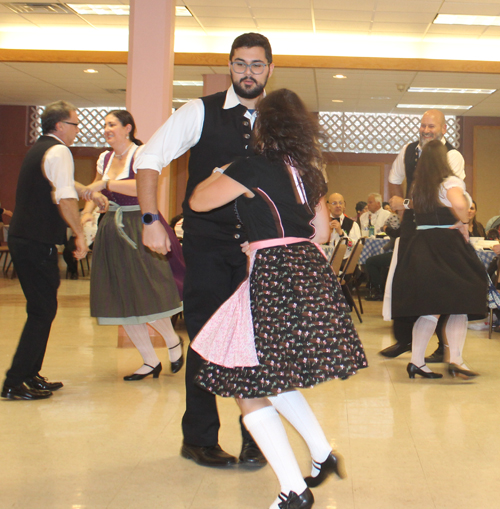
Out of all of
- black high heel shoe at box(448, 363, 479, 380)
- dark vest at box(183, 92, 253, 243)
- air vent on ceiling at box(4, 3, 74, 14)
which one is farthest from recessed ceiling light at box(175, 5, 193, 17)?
dark vest at box(183, 92, 253, 243)

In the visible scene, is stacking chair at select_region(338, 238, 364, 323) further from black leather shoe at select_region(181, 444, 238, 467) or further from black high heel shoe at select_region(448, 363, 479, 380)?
black leather shoe at select_region(181, 444, 238, 467)

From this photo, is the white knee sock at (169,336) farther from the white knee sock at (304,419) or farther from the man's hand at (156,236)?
the white knee sock at (304,419)

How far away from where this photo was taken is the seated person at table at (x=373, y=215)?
26.9 feet

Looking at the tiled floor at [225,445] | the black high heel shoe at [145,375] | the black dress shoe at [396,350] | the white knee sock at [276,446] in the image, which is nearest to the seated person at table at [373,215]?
the black dress shoe at [396,350]

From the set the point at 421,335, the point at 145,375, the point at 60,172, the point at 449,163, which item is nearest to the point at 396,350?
the point at 421,335

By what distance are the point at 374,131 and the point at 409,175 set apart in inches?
328

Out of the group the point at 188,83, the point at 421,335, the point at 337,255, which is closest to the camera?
the point at 421,335

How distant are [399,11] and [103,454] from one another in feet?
18.1

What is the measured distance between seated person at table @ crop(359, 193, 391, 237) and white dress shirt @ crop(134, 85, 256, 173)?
253 inches

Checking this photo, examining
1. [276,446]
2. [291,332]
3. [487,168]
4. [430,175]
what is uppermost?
[487,168]

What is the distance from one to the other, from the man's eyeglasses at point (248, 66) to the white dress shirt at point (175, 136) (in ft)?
0.23

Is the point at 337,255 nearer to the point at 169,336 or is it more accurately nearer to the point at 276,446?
the point at 169,336

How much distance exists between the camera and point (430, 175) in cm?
316

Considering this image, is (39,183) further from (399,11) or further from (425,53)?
(425,53)
